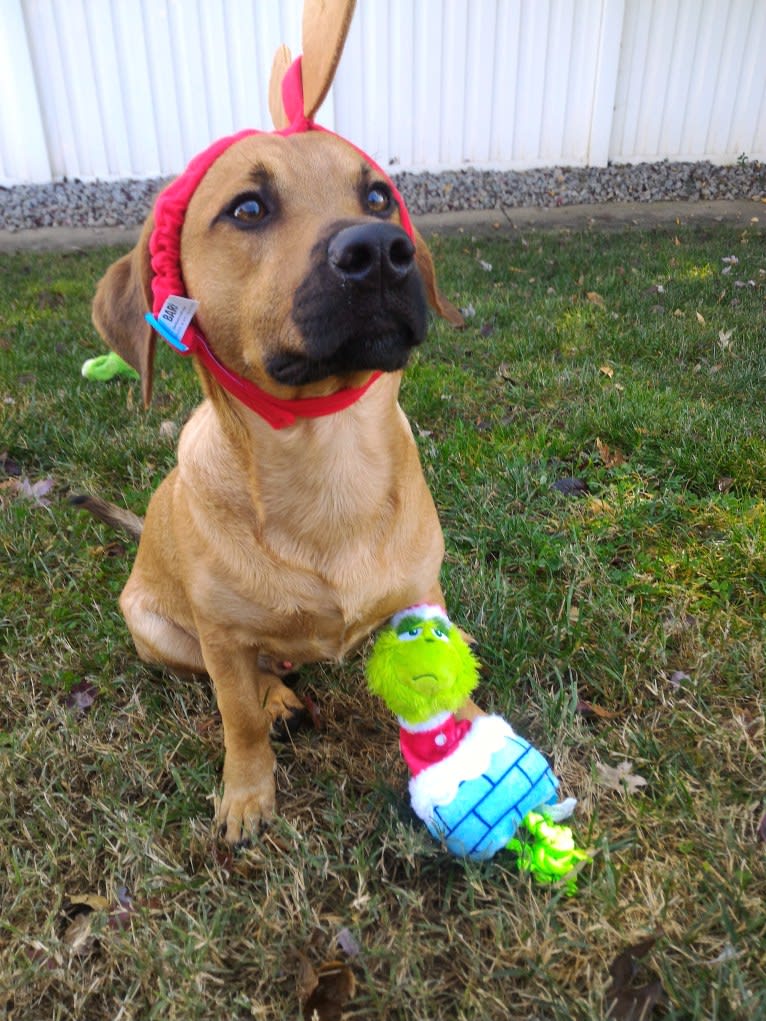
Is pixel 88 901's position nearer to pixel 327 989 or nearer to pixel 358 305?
pixel 327 989

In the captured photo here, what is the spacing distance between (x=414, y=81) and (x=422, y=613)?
8918 millimetres

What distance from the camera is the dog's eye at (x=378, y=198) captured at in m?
2.03

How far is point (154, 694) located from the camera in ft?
8.65

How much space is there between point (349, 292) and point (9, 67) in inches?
359

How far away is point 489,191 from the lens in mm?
9406

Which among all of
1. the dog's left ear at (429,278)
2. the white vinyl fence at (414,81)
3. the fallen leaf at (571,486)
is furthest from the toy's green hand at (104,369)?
the white vinyl fence at (414,81)

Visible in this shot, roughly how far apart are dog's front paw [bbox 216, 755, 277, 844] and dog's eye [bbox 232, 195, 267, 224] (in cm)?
142

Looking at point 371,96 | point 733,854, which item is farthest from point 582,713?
point 371,96

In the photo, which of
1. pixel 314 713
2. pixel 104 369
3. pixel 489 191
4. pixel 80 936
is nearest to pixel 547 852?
pixel 314 713

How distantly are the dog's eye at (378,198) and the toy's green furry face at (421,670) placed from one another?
107 cm

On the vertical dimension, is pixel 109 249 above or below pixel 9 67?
below

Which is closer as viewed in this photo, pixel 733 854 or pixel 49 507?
pixel 733 854

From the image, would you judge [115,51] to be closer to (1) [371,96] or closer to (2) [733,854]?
(1) [371,96]

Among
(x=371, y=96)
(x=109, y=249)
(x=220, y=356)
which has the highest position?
(x=220, y=356)
